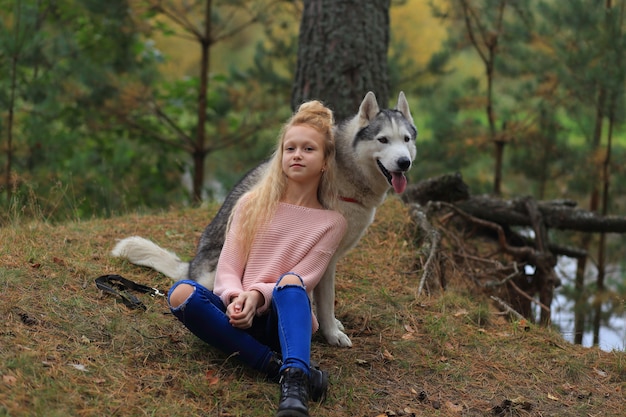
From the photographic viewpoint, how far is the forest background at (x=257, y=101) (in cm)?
685

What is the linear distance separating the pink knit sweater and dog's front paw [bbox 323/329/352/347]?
32 cm

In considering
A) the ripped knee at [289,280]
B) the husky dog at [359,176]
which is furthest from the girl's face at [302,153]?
the ripped knee at [289,280]

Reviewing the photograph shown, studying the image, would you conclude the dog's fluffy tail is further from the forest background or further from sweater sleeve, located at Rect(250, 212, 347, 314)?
the forest background

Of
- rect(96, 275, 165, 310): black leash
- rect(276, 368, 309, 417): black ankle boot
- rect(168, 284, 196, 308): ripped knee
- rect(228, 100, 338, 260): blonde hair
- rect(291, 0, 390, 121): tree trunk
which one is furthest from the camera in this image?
rect(291, 0, 390, 121): tree trunk

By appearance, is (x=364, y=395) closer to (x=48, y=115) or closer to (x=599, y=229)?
(x=599, y=229)

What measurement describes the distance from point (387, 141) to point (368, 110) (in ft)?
0.75

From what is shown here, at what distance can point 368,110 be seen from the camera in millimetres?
3561

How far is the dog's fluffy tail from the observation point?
4.09 meters

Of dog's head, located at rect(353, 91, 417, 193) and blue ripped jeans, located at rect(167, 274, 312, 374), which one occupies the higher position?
dog's head, located at rect(353, 91, 417, 193)

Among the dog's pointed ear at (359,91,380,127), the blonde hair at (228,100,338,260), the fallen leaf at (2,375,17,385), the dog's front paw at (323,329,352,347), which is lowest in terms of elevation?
the dog's front paw at (323,329,352,347)

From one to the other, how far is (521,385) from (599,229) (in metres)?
3.08

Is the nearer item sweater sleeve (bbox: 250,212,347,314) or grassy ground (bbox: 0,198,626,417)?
grassy ground (bbox: 0,198,626,417)

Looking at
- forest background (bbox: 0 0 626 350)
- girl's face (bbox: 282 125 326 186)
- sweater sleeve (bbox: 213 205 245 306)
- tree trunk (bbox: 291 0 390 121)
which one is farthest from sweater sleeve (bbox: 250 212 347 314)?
forest background (bbox: 0 0 626 350)

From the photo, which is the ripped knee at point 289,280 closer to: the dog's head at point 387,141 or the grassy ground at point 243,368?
the grassy ground at point 243,368
